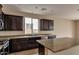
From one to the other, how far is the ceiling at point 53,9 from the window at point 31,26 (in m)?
0.14

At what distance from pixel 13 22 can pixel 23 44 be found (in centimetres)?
36

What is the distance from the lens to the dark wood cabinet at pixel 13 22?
121 centimetres

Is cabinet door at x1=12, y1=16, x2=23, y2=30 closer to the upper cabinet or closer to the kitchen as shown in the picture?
the kitchen

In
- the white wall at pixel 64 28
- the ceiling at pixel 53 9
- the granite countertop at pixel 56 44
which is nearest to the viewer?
the ceiling at pixel 53 9

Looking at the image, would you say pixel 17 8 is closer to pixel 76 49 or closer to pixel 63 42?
pixel 63 42

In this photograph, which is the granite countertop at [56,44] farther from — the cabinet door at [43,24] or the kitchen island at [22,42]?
the cabinet door at [43,24]

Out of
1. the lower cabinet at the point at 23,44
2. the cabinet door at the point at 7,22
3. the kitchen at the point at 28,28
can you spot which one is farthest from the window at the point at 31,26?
the cabinet door at the point at 7,22

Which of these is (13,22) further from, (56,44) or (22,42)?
(56,44)

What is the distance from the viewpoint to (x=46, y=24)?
1.45 meters

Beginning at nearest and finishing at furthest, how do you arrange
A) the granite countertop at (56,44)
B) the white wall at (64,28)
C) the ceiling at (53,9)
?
the ceiling at (53,9) < the granite countertop at (56,44) < the white wall at (64,28)
